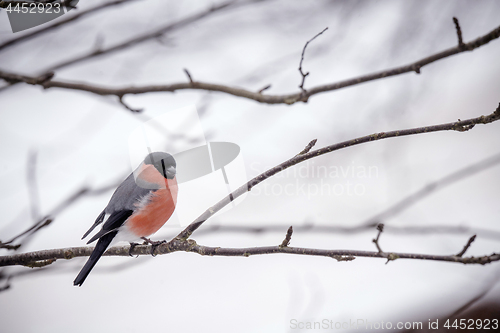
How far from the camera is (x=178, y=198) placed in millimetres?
1611

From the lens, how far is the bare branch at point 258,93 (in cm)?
74

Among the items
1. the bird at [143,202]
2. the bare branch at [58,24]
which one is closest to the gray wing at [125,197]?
the bird at [143,202]

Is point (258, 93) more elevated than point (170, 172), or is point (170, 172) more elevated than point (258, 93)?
point (258, 93)

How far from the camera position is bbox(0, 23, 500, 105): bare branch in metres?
A: 0.74

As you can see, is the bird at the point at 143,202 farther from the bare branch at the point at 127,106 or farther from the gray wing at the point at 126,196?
the bare branch at the point at 127,106

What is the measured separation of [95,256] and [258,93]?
708 mm

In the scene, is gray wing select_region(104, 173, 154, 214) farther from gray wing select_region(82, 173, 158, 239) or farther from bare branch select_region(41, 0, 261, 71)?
bare branch select_region(41, 0, 261, 71)

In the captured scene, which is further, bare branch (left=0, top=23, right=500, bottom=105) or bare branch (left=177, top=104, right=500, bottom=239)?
bare branch (left=177, top=104, right=500, bottom=239)

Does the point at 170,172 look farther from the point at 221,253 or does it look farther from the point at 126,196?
the point at 221,253

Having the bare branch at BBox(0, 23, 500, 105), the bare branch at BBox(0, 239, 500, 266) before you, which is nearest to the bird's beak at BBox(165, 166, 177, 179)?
the bare branch at BBox(0, 239, 500, 266)

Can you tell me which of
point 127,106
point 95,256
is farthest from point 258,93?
point 95,256

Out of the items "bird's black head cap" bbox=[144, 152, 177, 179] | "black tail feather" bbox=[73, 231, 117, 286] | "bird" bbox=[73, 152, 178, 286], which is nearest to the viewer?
"black tail feather" bbox=[73, 231, 117, 286]

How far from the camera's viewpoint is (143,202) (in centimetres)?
142

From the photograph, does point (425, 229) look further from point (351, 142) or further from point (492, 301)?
point (351, 142)
